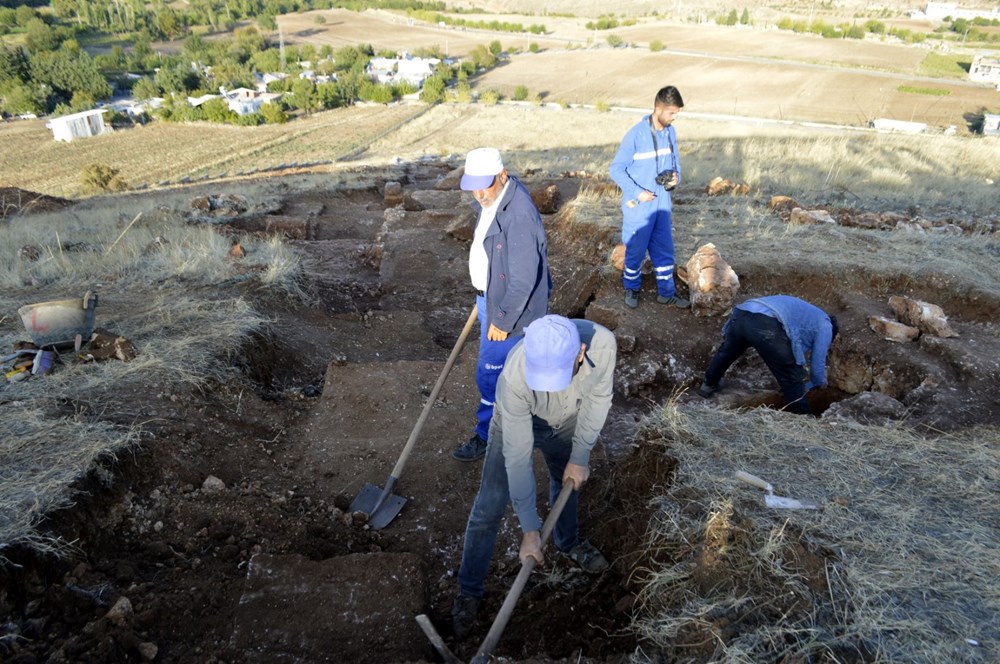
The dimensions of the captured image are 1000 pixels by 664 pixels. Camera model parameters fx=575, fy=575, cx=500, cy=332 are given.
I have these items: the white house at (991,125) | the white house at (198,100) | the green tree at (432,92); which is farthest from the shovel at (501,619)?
the white house at (198,100)

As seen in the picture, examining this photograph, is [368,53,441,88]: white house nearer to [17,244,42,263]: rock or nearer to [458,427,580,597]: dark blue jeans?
[17,244,42,263]: rock

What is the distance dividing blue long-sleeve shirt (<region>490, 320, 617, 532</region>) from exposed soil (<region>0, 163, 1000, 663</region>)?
0.64 metres

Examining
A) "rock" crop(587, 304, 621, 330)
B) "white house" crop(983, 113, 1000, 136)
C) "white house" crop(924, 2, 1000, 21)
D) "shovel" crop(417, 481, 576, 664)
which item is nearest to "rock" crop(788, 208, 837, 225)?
"rock" crop(587, 304, 621, 330)

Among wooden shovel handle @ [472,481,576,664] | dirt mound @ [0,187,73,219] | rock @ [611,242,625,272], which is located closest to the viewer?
wooden shovel handle @ [472,481,576,664]

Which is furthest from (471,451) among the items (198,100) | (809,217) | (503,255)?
(198,100)

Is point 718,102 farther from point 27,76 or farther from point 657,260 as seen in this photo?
point 27,76

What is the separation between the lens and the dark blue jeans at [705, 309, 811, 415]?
366 cm

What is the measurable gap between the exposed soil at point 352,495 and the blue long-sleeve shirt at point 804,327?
0.61m

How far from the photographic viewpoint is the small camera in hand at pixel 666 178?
15.5ft

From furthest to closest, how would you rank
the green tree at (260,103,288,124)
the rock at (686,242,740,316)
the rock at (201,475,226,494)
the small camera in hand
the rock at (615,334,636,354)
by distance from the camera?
the green tree at (260,103,288,124) → the rock at (686,242,740,316) → the rock at (615,334,636,354) → the small camera in hand → the rock at (201,475,226,494)

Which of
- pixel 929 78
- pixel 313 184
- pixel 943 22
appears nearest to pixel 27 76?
pixel 313 184

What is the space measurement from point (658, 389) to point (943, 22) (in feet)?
254

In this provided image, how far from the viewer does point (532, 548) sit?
7.58 ft

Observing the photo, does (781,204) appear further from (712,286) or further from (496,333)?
(496,333)
